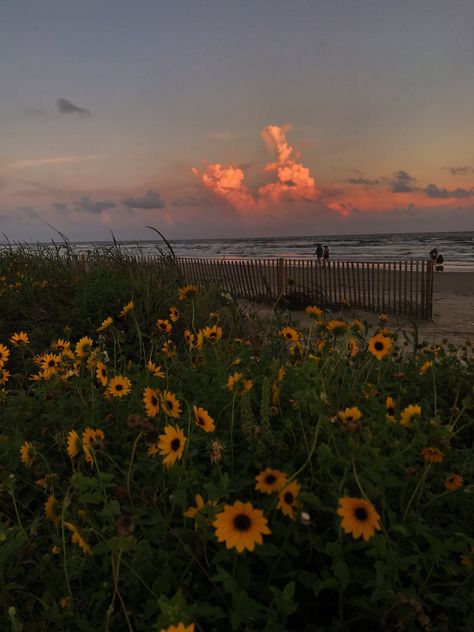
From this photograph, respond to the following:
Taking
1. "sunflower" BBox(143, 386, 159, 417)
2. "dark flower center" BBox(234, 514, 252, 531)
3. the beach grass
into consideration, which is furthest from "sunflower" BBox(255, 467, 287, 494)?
"sunflower" BBox(143, 386, 159, 417)

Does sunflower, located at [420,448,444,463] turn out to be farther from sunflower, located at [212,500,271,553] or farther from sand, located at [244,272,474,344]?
sand, located at [244,272,474,344]

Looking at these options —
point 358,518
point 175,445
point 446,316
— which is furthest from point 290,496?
point 446,316

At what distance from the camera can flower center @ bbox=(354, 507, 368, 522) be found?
123 cm

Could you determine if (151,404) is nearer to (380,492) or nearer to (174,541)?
(174,541)

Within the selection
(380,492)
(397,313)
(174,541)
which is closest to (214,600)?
(174,541)

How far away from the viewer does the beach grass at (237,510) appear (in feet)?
4.52

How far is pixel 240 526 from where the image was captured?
1.21 meters

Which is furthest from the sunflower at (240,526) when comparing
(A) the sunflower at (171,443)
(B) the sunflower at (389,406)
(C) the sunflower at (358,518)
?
(B) the sunflower at (389,406)

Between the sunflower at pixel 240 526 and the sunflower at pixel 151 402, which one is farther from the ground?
the sunflower at pixel 151 402

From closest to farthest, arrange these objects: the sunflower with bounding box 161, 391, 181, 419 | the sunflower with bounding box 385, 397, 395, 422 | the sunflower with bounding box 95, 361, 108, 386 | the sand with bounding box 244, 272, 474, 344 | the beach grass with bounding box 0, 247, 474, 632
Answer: the beach grass with bounding box 0, 247, 474, 632
the sunflower with bounding box 161, 391, 181, 419
the sunflower with bounding box 385, 397, 395, 422
the sunflower with bounding box 95, 361, 108, 386
the sand with bounding box 244, 272, 474, 344

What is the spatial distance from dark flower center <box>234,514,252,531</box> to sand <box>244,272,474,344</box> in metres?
4.66

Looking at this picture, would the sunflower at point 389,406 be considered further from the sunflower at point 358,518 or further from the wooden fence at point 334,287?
the wooden fence at point 334,287

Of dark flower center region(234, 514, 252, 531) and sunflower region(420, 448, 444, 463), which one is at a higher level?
dark flower center region(234, 514, 252, 531)

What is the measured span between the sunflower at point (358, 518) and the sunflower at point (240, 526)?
198mm
